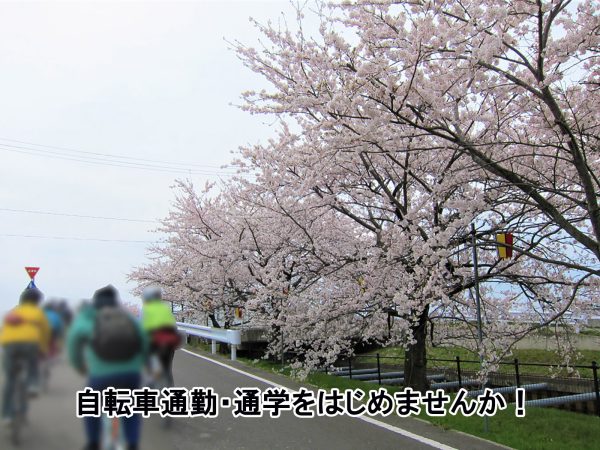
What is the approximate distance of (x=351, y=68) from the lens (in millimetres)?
7922

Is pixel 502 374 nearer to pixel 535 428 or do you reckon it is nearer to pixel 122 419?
pixel 535 428

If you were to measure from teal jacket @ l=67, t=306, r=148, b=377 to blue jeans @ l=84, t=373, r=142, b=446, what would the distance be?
13 mm

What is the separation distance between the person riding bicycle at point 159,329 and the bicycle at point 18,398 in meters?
0.22

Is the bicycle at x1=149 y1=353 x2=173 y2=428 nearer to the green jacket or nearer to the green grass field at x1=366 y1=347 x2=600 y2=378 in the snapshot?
the green jacket

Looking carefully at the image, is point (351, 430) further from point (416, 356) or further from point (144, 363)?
point (144, 363)

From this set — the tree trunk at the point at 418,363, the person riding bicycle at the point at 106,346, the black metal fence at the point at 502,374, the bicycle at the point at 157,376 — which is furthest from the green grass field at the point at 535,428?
the person riding bicycle at the point at 106,346

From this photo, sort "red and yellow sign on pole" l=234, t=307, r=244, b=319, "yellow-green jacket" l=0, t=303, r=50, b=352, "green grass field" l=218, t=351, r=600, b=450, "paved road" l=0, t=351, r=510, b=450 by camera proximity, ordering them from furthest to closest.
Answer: "red and yellow sign on pole" l=234, t=307, r=244, b=319 < "green grass field" l=218, t=351, r=600, b=450 < "paved road" l=0, t=351, r=510, b=450 < "yellow-green jacket" l=0, t=303, r=50, b=352

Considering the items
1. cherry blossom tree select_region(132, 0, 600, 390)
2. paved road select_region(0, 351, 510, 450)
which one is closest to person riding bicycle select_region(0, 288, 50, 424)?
paved road select_region(0, 351, 510, 450)

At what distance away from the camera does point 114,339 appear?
0.92m

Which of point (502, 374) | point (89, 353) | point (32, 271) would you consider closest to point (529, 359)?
point (502, 374)

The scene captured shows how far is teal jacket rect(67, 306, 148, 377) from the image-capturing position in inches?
35.5

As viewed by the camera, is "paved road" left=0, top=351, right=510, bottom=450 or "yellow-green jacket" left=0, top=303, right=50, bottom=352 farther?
"paved road" left=0, top=351, right=510, bottom=450

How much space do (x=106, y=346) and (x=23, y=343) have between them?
0.14m

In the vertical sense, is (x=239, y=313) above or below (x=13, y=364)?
below
